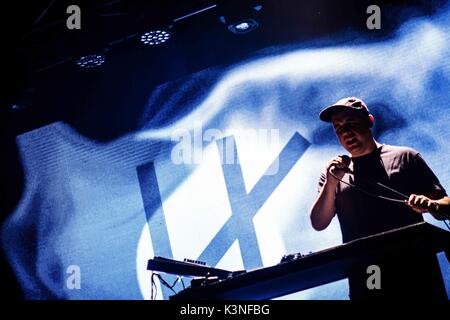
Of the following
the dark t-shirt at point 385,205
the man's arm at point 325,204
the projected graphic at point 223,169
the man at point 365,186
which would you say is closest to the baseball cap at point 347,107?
the man at point 365,186

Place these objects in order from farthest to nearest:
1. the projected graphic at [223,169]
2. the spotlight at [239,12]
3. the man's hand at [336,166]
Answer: the spotlight at [239,12] < the projected graphic at [223,169] < the man's hand at [336,166]

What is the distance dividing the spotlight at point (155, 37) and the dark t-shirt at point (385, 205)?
171cm

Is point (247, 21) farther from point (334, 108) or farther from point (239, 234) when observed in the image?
point (239, 234)

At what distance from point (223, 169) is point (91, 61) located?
1.36 metres

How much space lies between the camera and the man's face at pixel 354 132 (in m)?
2.43

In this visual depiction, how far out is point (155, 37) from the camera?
3.56 m

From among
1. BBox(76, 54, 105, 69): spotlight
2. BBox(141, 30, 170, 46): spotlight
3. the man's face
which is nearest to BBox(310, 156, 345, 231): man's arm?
the man's face

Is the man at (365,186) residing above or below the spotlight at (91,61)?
below

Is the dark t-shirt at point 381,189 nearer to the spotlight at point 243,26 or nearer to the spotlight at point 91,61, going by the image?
the spotlight at point 243,26

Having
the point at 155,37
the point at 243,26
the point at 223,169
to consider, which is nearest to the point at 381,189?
the point at 223,169

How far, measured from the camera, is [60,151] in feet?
12.7

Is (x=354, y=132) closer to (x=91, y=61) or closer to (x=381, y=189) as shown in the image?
(x=381, y=189)
